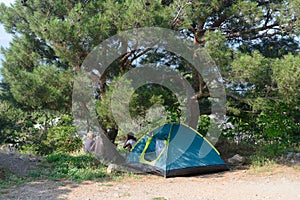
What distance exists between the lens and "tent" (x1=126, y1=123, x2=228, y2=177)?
6.51m

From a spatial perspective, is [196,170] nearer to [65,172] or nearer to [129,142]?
[129,142]

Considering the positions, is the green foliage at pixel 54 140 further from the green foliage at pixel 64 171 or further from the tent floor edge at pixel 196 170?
the tent floor edge at pixel 196 170

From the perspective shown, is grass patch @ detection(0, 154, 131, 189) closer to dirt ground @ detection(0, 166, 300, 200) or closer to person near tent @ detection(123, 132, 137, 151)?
dirt ground @ detection(0, 166, 300, 200)

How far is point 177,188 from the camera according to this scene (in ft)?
17.3

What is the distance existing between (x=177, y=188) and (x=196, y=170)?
1.39m

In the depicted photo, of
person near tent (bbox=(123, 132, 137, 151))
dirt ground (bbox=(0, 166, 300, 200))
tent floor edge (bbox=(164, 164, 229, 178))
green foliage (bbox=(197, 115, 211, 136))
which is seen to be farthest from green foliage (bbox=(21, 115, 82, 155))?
tent floor edge (bbox=(164, 164, 229, 178))

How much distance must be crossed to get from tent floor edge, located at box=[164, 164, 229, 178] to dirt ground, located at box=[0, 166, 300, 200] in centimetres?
19

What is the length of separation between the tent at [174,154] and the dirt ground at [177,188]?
0.87 feet

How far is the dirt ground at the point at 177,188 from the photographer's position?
183 inches

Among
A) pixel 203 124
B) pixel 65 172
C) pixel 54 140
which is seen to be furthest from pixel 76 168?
pixel 203 124

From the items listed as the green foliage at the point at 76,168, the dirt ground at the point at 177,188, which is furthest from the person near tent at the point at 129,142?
the dirt ground at the point at 177,188

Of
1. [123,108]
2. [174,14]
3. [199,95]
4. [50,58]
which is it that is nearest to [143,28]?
[174,14]

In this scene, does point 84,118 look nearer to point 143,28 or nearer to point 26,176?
point 26,176

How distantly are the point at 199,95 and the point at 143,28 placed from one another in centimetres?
238
